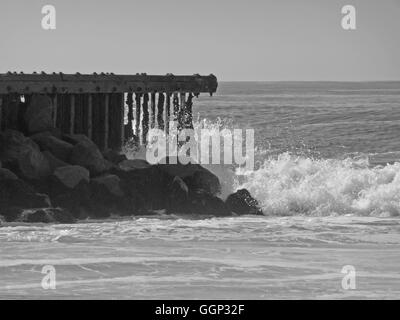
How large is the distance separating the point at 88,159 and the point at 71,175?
0.98 metres

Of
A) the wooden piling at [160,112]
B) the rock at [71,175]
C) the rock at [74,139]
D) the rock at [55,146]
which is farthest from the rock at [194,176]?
the wooden piling at [160,112]

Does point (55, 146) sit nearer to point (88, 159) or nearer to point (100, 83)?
point (88, 159)

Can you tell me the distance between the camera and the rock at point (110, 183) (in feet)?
69.1

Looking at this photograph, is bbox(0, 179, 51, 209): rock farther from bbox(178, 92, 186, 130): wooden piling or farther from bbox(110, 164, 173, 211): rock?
bbox(178, 92, 186, 130): wooden piling

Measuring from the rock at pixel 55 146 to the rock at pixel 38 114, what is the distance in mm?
509

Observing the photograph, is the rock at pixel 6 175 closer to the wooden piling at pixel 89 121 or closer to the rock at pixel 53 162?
the rock at pixel 53 162

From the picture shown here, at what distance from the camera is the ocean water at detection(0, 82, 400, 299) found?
15.1 m

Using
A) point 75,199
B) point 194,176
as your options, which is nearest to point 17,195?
point 75,199

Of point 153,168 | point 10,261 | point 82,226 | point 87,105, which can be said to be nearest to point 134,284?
point 10,261

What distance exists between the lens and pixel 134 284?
50.1 feet

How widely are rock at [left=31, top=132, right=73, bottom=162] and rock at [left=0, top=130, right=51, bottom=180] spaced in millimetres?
684

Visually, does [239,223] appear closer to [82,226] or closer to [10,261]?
[82,226]

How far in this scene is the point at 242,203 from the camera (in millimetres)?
22328
